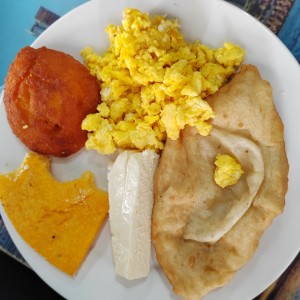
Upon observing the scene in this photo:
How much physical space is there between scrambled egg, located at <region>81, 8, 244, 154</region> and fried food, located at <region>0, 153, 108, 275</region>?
0.16 m

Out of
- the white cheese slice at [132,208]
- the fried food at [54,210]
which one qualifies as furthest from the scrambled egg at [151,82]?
the fried food at [54,210]

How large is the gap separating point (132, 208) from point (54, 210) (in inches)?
9.5

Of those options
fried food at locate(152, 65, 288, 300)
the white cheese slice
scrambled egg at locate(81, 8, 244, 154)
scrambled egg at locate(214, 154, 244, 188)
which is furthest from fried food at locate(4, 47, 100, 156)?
scrambled egg at locate(214, 154, 244, 188)

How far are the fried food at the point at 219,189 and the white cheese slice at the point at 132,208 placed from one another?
0.03m

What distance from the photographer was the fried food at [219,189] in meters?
1.28

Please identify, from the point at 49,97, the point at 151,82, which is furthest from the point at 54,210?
the point at 151,82

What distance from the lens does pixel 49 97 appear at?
→ 1318mm

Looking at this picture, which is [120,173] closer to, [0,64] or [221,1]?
[221,1]

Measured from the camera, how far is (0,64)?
1.69 m

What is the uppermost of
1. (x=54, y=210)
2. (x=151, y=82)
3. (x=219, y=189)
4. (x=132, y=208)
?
(x=151, y=82)

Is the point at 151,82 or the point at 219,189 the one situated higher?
the point at 151,82

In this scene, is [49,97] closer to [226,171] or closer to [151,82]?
[151,82]

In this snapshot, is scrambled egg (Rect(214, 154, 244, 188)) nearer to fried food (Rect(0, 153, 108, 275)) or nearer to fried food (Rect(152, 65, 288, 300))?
fried food (Rect(152, 65, 288, 300))

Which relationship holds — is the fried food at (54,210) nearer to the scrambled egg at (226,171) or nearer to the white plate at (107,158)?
the white plate at (107,158)
